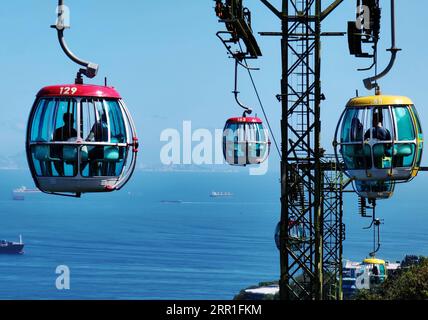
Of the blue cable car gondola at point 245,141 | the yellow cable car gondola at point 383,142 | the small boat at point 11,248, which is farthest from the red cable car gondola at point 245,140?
the small boat at point 11,248

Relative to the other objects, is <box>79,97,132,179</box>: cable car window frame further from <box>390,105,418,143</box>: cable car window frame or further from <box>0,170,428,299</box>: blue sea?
<box>0,170,428,299</box>: blue sea

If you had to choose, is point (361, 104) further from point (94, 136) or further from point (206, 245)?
point (206, 245)

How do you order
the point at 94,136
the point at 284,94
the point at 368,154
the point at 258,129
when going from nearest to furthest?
the point at 94,136
the point at 368,154
the point at 284,94
the point at 258,129

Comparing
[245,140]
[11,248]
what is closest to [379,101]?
[245,140]

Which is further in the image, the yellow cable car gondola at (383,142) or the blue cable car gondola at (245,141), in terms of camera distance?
the blue cable car gondola at (245,141)

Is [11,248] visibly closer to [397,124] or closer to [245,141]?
[245,141]

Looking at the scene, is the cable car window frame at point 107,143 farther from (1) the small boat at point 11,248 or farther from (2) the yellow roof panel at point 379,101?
(1) the small boat at point 11,248

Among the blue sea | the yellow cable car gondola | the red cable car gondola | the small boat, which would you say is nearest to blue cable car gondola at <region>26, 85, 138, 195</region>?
the yellow cable car gondola

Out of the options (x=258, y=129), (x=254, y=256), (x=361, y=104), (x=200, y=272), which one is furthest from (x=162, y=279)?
(x=361, y=104)
